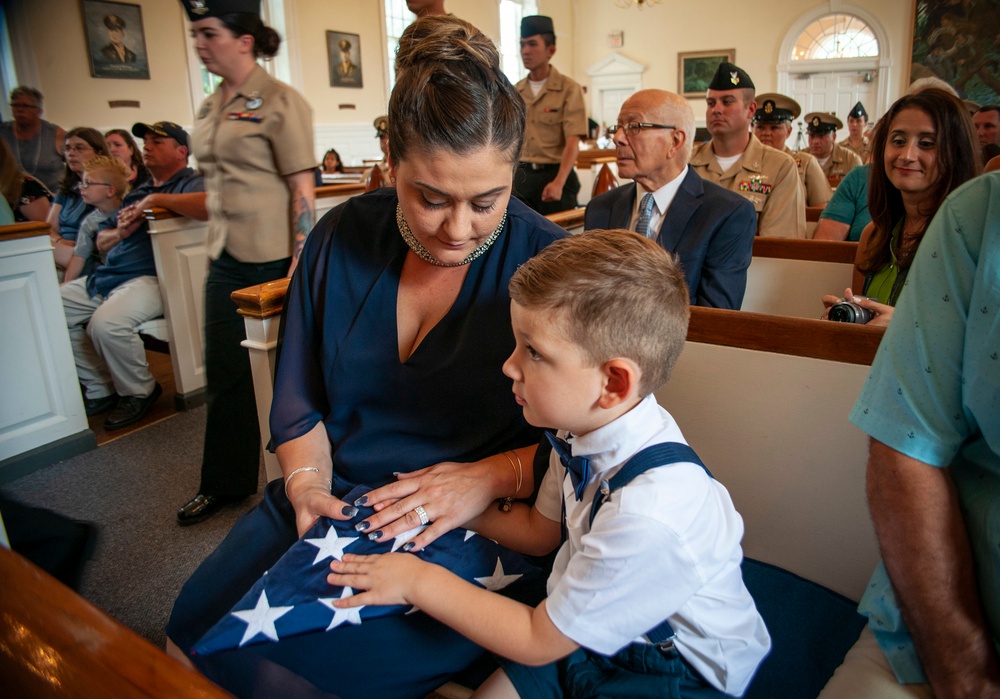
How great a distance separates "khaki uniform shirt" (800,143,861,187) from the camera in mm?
6133

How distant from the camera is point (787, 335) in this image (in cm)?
128

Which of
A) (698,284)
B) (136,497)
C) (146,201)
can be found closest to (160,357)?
(146,201)

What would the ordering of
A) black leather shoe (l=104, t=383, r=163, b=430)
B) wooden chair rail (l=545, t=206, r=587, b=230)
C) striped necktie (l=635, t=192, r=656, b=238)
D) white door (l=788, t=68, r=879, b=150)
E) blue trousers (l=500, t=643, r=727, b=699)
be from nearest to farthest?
blue trousers (l=500, t=643, r=727, b=699) → striped necktie (l=635, t=192, r=656, b=238) → wooden chair rail (l=545, t=206, r=587, b=230) → black leather shoe (l=104, t=383, r=163, b=430) → white door (l=788, t=68, r=879, b=150)

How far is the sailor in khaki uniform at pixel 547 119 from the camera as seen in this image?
198 inches

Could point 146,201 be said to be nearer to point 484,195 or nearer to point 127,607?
point 127,607

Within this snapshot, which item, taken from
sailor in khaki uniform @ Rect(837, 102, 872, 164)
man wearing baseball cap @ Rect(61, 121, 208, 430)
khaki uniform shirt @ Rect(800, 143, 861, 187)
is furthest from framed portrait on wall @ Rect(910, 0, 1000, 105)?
man wearing baseball cap @ Rect(61, 121, 208, 430)

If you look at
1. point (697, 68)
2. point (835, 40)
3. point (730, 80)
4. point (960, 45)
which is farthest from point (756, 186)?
point (697, 68)

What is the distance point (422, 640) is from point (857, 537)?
79cm

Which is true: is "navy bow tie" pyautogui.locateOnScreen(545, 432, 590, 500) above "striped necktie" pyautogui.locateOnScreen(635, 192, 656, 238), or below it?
below

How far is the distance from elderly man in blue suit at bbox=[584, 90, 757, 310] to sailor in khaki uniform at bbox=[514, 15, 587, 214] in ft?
7.49

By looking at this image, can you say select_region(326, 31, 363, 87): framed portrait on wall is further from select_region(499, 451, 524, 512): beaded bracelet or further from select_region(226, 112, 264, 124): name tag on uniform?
select_region(499, 451, 524, 512): beaded bracelet

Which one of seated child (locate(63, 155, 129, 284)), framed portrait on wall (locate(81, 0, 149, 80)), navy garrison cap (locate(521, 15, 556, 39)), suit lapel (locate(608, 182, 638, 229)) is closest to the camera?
suit lapel (locate(608, 182, 638, 229))

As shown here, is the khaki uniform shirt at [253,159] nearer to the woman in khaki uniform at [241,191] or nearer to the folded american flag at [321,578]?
the woman in khaki uniform at [241,191]

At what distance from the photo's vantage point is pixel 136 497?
9.59ft
